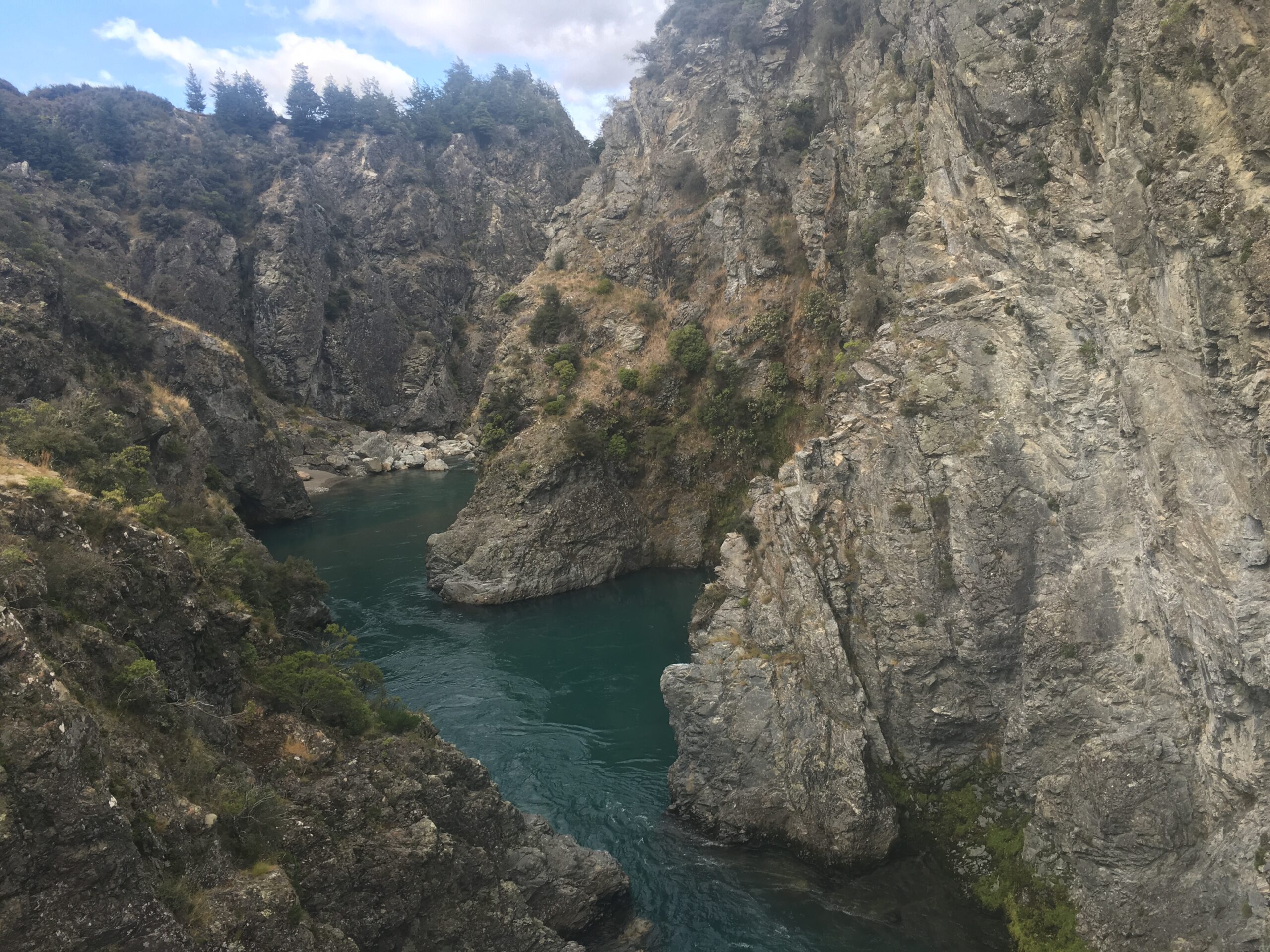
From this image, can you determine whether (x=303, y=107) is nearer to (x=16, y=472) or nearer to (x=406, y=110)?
(x=406, y=110)

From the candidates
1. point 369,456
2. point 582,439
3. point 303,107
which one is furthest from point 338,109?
point 582,439

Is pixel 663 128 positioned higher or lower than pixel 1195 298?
higher

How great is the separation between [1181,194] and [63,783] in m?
22.6

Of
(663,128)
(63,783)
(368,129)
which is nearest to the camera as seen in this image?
(63,783)

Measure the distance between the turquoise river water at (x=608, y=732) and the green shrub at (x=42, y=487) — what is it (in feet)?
55.8

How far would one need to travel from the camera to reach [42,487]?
1366 cm

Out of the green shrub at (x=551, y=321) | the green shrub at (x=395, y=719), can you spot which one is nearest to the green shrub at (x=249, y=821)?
the green shrub at (x=395, y=719)

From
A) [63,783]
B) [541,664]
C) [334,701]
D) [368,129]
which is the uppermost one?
[368,129]

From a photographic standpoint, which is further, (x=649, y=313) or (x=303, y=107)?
(x=303, y=107)

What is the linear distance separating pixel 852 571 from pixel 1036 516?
240 inches

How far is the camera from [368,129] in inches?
4375

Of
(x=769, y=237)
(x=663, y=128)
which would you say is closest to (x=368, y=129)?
(x=663, y=128)

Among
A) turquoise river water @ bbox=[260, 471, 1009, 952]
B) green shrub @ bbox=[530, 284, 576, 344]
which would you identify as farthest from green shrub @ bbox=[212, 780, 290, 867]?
green shrub @ bbox=[530, 284, 576, 344]

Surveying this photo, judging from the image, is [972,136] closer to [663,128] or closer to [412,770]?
[412,770]
